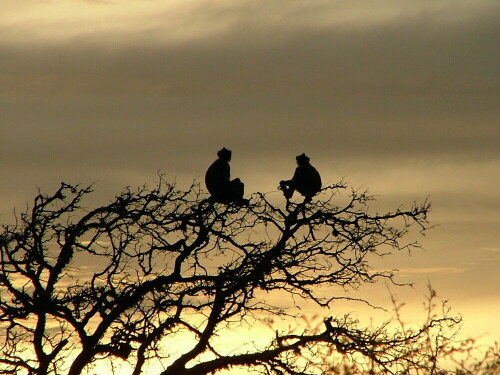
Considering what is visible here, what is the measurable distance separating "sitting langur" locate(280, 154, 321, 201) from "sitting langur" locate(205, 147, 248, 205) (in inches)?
34.4

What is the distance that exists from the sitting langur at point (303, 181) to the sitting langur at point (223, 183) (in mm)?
875

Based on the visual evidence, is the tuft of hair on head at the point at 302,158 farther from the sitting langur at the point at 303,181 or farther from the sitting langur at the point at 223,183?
the sitting langur at the point at 223,183

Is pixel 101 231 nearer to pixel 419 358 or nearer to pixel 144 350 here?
pixel 144 350

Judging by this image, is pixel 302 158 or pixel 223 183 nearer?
pixel 223 183

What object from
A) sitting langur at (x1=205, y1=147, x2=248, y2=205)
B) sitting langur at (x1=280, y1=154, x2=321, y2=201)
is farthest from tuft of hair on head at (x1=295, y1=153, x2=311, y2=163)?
sitting langur at (x1=205, y1=147, x2=248, y2=205)

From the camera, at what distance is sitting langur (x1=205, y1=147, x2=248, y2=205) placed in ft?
44.9

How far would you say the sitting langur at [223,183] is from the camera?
44.9 ft

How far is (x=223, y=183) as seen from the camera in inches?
582

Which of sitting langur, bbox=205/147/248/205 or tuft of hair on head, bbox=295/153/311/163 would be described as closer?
sitting langur, bbox=205/147/248/205

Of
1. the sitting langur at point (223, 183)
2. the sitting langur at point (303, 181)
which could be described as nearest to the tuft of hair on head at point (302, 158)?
the sitting langur at point (303, 181)

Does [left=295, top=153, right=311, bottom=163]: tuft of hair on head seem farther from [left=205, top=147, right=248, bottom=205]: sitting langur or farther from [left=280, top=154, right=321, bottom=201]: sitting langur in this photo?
[left=205, top=147, right=248, bottom=205]: sitting langur

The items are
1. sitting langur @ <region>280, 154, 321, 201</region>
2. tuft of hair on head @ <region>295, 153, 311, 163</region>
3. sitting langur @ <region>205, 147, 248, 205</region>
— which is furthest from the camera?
tuft of hair on head @ <region>295, 153, 311, 163</region>

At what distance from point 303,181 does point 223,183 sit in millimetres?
1659

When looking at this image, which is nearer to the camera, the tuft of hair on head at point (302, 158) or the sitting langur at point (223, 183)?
the sitting langur at point (223, 183)
